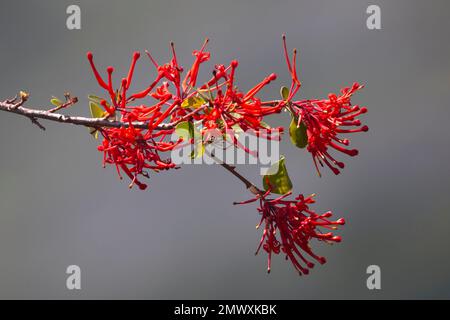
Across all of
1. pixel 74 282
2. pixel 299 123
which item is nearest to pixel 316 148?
pixel 299 123

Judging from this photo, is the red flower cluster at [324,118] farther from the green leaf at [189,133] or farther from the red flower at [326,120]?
the green leaf at [189,133]

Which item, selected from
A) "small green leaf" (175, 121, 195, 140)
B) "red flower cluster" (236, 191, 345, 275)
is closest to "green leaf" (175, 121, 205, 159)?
"small green leaf" (175, 121, 195, 140)

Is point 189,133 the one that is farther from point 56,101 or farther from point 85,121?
point 56,101

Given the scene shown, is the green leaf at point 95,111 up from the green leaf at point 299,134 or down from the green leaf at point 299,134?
up

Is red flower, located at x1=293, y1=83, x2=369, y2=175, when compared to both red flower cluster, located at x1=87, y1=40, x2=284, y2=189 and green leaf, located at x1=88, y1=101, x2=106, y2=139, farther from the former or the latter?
green leaf, located at x1=88, y1=101, x2=106, y2=139

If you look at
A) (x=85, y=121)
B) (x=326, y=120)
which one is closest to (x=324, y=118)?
(x=326, y=120)

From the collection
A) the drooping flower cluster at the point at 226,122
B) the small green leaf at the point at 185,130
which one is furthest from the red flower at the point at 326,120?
the small green leaf at the point at 185,130

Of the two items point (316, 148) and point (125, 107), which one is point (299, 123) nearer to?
point (316, 148)

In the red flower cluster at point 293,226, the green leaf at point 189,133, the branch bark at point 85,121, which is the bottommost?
the red flower cluster at point 293,226

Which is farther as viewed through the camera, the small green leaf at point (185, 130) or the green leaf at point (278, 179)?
the green leaf at point (278, 179)
